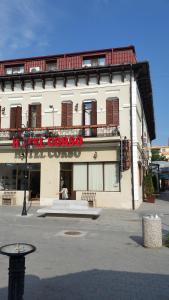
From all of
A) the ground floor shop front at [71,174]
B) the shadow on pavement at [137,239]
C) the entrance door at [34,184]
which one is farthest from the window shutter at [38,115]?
the shadow on pavement at [137,239]

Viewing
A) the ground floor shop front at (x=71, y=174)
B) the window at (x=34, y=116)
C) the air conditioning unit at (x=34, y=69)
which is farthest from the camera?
the air conditioning unit at (x=34, y=69)

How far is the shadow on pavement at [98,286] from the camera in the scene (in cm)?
548

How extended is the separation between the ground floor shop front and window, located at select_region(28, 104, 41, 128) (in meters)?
1.87

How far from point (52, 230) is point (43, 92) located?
39.4 feet

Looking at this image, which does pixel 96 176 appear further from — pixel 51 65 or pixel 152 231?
pixel 152 231

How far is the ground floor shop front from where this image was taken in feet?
65.0

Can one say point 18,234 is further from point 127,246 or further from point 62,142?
point 62,142

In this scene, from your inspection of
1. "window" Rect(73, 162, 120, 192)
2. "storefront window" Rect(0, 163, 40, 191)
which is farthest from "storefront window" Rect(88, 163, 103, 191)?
"storefront window" Rect(0, 163, 40, 191)

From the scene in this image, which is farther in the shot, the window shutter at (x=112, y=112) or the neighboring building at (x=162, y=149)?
the neighboring building at (x=162, y=149)

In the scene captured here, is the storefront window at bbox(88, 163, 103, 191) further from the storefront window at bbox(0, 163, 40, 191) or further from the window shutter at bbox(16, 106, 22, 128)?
the window shutter at bbox(16, 106, 22, 128)

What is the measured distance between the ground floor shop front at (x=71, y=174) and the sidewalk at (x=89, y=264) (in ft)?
21.1

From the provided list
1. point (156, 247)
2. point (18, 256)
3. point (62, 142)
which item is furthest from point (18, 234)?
point (62, 142)

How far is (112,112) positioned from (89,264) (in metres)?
13.9

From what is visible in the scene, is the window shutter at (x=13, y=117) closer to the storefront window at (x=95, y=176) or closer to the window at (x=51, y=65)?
the window at (x=51, y=65)
